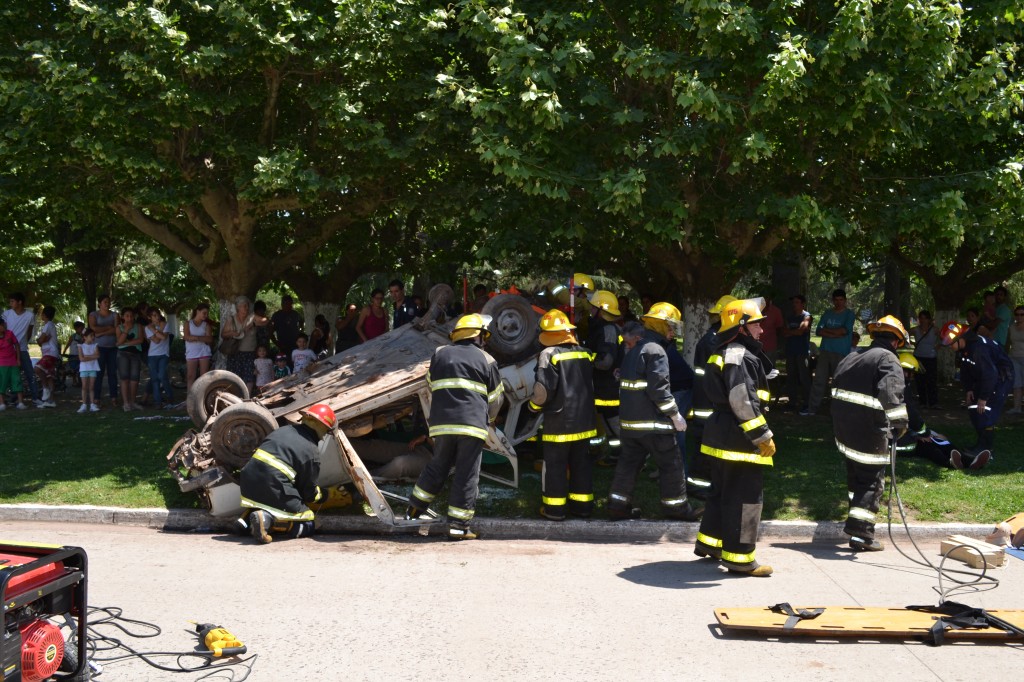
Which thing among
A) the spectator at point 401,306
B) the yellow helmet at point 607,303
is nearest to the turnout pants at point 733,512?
the yellow helmet at point 607,303

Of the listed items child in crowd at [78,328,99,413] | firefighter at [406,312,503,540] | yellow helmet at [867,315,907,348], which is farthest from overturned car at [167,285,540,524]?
child in crowd at [78,328,99,413]

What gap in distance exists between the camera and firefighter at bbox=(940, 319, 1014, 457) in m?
10.1

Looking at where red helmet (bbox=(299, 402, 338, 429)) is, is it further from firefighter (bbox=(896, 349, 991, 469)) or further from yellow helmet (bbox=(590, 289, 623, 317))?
firefighter (bbox=(896, 349, 991, 469))

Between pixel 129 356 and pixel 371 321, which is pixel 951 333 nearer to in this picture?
pixel 371 321

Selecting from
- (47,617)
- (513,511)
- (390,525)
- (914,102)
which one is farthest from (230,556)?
(914,102)

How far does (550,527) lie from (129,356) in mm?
8218

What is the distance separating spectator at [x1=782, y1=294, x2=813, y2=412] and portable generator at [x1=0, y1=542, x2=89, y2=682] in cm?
1032

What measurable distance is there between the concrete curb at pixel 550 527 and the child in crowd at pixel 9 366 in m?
6.03

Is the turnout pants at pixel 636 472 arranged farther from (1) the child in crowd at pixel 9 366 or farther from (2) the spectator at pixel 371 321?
(1) the child in crowd at pixel 9 366

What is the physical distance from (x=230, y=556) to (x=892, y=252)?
1250 centimetres

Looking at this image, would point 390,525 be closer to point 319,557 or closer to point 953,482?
point 319,557

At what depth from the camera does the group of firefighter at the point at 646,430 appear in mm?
6973

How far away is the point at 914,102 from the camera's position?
9391 mm

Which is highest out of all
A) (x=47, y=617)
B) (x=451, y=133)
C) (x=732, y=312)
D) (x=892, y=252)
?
(x=451, y=133)
